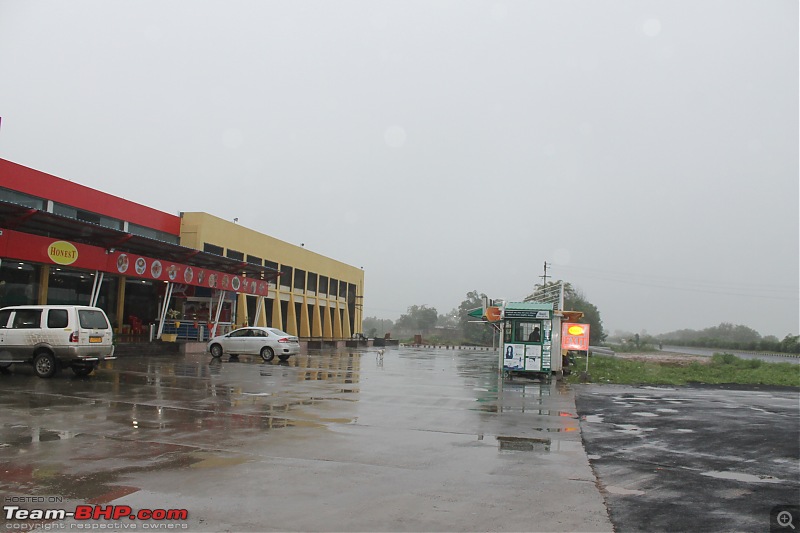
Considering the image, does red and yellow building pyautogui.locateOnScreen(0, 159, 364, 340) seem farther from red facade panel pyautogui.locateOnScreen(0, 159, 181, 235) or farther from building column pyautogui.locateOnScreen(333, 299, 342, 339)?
building column pyautogui.locateOnScreen(333, 299, 342, 339)

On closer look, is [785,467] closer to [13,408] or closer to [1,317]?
[13,408]

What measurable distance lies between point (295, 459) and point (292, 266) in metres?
44.9

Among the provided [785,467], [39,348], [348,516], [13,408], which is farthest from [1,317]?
[785,467]

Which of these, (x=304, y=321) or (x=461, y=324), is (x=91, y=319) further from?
(x=461, y=324)

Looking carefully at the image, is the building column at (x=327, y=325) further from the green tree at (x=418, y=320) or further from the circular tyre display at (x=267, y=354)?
the green tree at (x=418, y=320)

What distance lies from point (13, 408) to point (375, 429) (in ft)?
21.6

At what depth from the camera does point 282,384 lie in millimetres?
16672

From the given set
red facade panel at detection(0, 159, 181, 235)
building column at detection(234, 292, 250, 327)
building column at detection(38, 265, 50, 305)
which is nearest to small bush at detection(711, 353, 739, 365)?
building column at detection(234, 292, 250, 327)

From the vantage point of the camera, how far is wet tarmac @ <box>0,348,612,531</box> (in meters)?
5.47

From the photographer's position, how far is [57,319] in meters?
15.6

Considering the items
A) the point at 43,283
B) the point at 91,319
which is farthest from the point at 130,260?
the point at 91,319

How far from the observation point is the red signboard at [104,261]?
2022 centimetres

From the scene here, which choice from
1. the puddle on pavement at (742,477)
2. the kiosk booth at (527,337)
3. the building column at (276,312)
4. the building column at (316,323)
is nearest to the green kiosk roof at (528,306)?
the kiosk booth at (527,337)

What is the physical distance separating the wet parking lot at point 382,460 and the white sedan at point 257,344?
11.9 metres
